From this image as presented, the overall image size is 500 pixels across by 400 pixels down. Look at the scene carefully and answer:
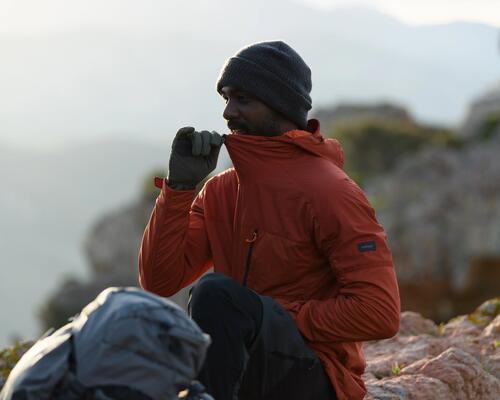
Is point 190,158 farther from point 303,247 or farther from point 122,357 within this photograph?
point 122,357

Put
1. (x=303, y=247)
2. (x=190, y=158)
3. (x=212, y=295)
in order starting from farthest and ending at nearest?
1. (x=303, y=247)
2. (x=190, y=158)
3. (x=212, y=295)

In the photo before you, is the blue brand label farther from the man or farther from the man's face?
the man's face

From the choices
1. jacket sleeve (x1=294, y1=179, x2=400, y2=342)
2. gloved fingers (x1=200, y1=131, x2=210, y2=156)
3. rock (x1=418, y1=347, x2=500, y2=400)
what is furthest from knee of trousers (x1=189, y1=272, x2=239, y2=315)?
rock (x1=418, y1=347, x2=500, y2=400)

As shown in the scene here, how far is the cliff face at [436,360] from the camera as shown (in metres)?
4.22

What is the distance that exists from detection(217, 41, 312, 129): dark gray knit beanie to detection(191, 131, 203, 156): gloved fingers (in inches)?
14.2

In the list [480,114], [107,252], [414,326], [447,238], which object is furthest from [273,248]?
[480,114]

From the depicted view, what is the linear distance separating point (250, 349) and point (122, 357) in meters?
0.77

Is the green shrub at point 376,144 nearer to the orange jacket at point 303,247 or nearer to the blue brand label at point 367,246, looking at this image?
the orange jacket at point 303,247

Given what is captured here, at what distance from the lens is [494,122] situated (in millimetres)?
29844

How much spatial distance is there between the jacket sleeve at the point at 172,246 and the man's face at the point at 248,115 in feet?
1.31

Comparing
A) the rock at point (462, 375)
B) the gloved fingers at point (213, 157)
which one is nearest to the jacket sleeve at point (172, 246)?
the gloved fingers at point (213, 157)

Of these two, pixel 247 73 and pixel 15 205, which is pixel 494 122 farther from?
pixel 15 205

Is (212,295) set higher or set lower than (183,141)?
lower

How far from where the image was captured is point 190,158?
3.41 metres
